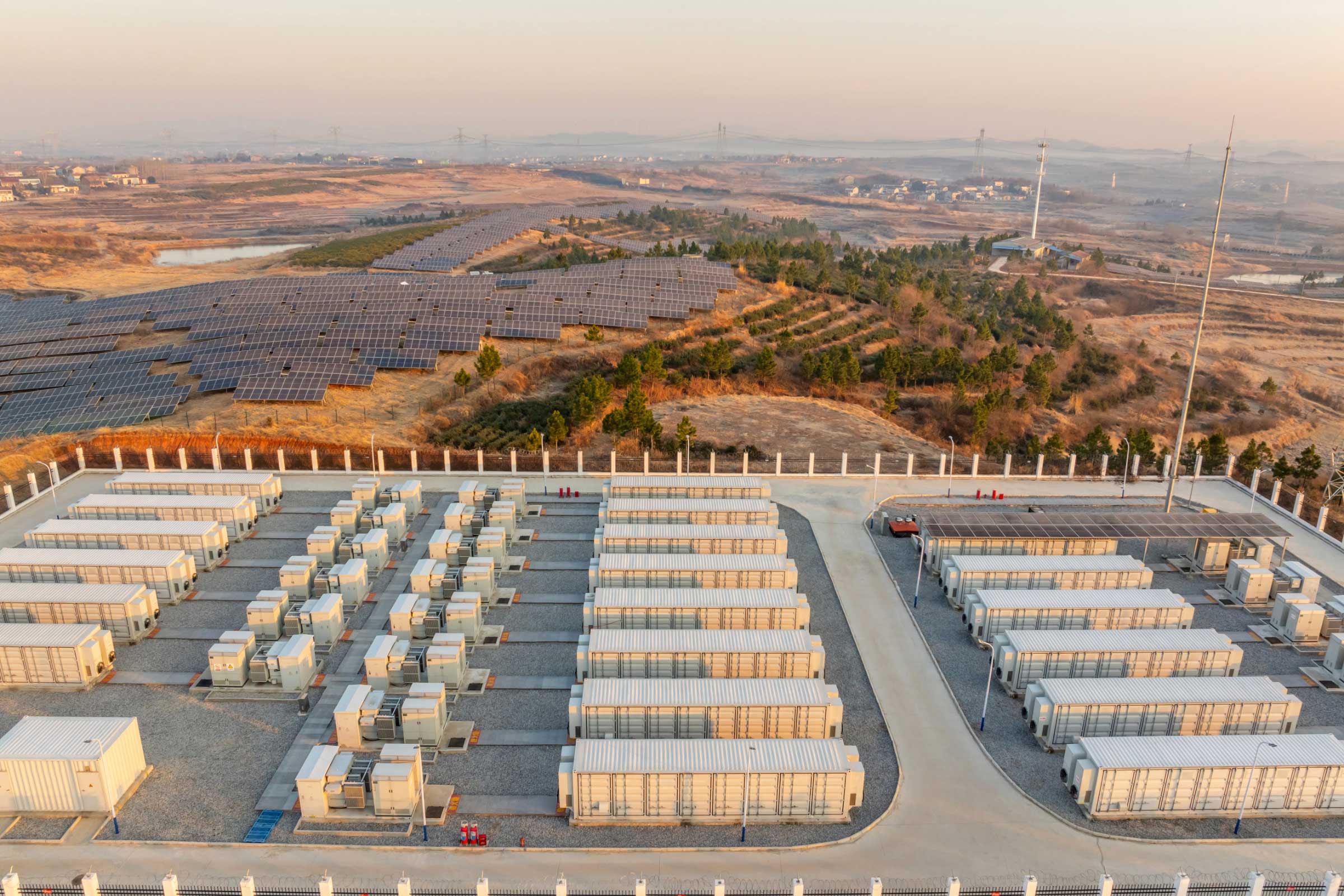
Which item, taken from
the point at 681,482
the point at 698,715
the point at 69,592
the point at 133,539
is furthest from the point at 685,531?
the point at 133,539

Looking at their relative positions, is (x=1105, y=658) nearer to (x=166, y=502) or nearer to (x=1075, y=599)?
(x=1075, y=599)

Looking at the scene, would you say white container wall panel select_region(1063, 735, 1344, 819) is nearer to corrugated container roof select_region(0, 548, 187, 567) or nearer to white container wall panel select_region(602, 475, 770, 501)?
white container wall panel select_region(602, 475, 770, 501)

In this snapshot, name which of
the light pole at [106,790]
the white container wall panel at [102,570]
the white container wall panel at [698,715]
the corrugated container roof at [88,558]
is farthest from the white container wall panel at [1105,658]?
the corrugated container roof at [88,558]

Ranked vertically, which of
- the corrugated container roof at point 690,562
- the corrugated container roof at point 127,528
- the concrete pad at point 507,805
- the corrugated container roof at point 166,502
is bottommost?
the concrete pad at point 507,805

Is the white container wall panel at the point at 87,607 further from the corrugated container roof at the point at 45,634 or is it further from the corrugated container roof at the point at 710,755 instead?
the corrugated container roof at the point at 710,755

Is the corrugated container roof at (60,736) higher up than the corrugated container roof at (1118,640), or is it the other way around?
the corrugated container roof at (60,736)

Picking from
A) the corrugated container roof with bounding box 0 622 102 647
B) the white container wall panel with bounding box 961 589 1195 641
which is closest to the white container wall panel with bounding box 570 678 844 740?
the white container wall panel with bounding box 961 589 1195 641
